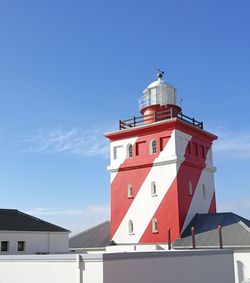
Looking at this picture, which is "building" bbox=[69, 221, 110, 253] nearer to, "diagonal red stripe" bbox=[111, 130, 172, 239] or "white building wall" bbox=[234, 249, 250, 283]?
"diagonal red stripe" bbox=[111, 130, 172, 239]

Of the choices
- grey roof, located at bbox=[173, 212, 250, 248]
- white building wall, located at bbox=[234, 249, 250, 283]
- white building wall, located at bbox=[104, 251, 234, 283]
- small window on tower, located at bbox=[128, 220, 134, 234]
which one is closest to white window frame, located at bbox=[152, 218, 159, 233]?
small window on tower, located at bbox=[128, 220, 134, 234]

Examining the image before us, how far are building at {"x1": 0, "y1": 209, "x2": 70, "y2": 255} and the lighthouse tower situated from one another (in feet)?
20.6

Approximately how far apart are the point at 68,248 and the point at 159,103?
14.5m

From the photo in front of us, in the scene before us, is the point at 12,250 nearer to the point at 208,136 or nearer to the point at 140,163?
the point at 140,163

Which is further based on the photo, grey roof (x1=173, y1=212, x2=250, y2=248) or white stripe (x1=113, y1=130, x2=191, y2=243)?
white stripe (x1=113, y1=130, x2=191, y2=243)

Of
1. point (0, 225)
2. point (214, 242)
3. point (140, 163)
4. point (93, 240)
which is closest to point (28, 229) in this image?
point (0, 225)

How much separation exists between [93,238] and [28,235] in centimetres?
527

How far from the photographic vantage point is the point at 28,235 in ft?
114

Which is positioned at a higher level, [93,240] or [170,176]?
[170,176]

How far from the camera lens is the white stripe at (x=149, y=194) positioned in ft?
99.7

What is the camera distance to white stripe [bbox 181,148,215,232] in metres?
30.9

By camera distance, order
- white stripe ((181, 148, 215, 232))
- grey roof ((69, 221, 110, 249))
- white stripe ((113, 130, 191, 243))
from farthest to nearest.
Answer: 1. grey roof ((69, 221, 110, 249))
2. white stripe ((181, 148, 215, 232))
3. white stripe ((113, 130, 191, 243))

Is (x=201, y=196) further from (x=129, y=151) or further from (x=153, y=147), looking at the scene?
(x=129, y=151)

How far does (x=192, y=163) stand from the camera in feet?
104
